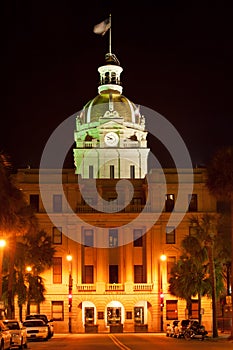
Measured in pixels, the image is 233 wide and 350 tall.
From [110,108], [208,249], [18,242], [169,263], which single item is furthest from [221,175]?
[110,108]

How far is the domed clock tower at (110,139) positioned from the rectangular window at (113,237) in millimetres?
21339

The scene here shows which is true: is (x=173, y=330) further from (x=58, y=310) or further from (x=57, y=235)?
(x=57, y=235)

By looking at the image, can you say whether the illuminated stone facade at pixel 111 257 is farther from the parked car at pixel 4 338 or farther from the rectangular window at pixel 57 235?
the parked car at pixel 4 338

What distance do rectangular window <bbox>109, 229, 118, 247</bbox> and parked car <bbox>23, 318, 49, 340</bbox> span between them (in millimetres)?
37985

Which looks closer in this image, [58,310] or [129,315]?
[58,310]

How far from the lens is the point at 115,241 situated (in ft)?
303

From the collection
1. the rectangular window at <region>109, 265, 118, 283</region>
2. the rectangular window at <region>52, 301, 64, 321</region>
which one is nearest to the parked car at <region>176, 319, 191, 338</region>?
the rectangular window at <region>52, 301, 64, 321</region>

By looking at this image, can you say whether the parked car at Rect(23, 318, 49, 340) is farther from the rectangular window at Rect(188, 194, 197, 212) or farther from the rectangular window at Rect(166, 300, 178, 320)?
the rectangular window at Rect(188, 194, 197, 212)

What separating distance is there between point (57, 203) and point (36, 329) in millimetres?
41997

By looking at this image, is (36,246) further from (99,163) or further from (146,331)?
(99,163)

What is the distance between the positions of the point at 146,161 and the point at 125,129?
18.5 ft

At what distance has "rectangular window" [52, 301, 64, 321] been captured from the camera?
89500 mm

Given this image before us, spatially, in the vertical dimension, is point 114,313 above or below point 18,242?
below

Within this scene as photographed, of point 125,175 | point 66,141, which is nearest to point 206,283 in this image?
point 125,175
